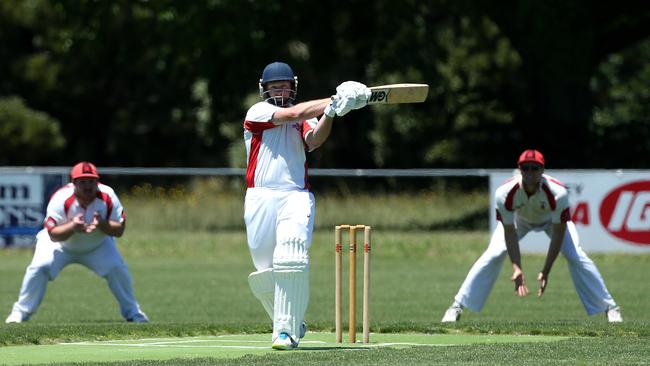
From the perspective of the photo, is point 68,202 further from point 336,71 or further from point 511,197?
point 336,71

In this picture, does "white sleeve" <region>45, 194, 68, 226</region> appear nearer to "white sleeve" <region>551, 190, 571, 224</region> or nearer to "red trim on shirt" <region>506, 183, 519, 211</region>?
"red trim on shirt" <region>506, 183, 519, 211</region>

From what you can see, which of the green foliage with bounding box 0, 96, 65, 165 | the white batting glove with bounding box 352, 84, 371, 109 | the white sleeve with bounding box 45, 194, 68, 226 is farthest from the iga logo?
the green foliage with bounding box 0, 96, 65, 165

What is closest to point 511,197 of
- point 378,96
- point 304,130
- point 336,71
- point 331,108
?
point 304,130

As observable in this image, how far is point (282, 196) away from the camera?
9531mm

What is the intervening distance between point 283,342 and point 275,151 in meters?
1.30

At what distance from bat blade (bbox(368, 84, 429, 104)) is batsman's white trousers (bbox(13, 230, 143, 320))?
5224 millimetres

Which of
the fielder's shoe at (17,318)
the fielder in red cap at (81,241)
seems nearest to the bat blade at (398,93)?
the fielder in red cap at (81,241)

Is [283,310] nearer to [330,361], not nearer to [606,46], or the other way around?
[330,361]

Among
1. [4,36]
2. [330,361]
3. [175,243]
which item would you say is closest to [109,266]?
[330,361]

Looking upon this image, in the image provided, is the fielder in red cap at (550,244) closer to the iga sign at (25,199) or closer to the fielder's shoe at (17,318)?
the fielder's shoe at (17,318)

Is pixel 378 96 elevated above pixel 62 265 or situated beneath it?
elevated above

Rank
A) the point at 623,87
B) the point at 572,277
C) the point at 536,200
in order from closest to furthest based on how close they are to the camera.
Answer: the point at 536,200, the point at 572,277, the point at 623,87

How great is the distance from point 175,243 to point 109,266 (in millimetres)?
12365

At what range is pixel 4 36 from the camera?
41156 millimetres
